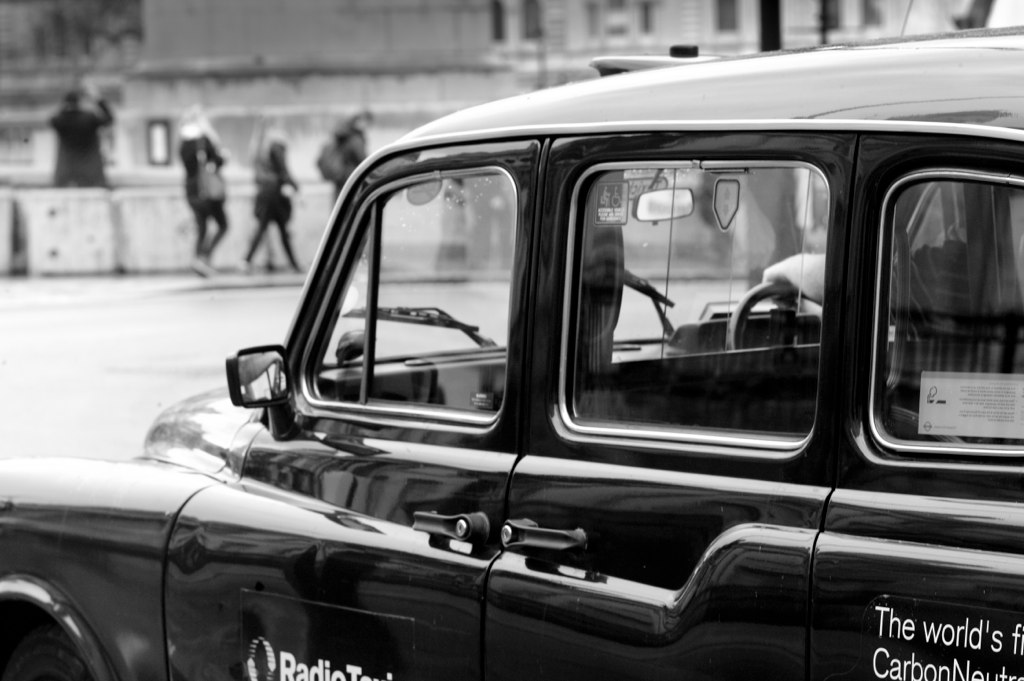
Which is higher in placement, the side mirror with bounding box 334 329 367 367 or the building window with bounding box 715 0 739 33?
the building window with bounding box 715 0 739 33

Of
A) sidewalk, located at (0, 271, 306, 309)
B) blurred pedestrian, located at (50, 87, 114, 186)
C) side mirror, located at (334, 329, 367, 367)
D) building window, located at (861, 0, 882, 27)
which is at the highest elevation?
building window, located at (861, 0, 882, 27)

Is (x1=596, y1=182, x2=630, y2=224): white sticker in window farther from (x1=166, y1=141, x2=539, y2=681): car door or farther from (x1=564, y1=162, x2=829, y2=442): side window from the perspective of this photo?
(x1=166, y1=141, x2=539, y2=681): car door

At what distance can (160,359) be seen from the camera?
13.4 meters

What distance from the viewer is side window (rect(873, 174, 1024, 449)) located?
2.47 metres

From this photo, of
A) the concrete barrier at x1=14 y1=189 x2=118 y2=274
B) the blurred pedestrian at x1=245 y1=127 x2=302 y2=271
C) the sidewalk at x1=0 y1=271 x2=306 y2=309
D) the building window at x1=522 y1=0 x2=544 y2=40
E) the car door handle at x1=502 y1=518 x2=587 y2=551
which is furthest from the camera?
the building window at x1=522 y1=0 x2=544 y2=40


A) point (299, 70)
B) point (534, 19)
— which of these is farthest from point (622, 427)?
point (534, 19)

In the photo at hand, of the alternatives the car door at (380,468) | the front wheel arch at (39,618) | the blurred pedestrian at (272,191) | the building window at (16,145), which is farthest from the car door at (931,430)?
the building window at (16,145)

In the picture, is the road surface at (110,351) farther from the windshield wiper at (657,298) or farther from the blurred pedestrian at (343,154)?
the windshield wiper at (657,298)

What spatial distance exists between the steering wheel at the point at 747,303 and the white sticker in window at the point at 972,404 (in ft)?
2.04

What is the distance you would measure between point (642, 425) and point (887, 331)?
1.70 ft

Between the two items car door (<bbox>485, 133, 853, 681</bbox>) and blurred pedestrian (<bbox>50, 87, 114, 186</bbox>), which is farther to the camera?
blurred pedestrian (<bbox>50, 87, 114, 186</bbox>)

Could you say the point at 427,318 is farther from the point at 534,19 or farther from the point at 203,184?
the point at 534,19

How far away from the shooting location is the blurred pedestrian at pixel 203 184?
2055 centimetres

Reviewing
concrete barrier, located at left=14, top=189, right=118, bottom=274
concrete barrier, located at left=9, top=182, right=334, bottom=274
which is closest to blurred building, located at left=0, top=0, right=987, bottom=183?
concrete barrier, located at left=9, top=182, right=334, bottom=274
